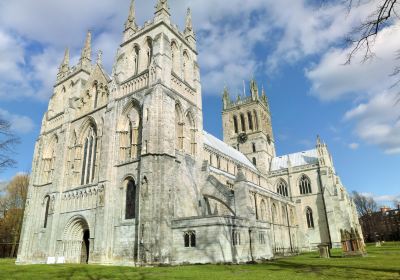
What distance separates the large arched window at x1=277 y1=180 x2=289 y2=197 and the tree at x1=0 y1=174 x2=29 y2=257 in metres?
45.4

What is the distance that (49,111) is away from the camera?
1500 inches

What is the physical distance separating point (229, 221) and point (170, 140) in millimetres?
8200

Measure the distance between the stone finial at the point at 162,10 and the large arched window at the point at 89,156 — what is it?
13.9 metres

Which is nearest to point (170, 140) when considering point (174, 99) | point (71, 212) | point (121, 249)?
point (174, 99)

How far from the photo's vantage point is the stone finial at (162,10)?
30.4m

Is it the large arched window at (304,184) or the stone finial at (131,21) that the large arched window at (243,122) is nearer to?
the large arched window at (304,184)

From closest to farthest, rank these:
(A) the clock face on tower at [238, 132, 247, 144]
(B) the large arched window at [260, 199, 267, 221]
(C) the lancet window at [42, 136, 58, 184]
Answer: (C) the lancet window at [42, 136, 58, 184] < (B) the large arched window at [260, 199, 267, 221] < (A) the clock face on tower at [238, 132, 247, 144]

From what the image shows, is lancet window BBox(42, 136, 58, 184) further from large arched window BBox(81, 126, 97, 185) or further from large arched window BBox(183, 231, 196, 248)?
large arched window BBox(183, 231, 196, 248)

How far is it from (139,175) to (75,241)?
10468 millimetres

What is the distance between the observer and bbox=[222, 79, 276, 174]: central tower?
57938 millimetres

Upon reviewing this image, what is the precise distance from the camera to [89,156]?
102ft

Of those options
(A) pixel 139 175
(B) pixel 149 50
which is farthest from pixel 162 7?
(A) pixel 139 175

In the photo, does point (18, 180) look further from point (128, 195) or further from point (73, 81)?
point (128, 195)

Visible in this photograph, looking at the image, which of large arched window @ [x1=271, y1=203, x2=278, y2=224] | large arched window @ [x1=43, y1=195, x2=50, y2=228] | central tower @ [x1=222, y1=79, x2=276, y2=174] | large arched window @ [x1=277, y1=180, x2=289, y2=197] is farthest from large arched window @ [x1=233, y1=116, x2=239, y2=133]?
large arched window @ [x1=43, y1=195, x2=50, y2=228]
